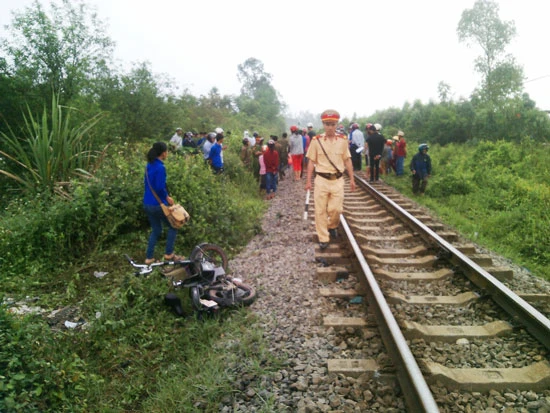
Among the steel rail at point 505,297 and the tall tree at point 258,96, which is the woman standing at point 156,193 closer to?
the steel rail at point 505,297

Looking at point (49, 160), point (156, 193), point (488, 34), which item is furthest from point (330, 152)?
point (488, 34)

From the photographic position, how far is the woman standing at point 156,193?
4883 mm

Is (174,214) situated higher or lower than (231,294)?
higher

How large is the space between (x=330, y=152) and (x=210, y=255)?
2.29m

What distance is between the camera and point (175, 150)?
9.09 m

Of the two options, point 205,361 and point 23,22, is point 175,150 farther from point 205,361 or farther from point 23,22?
point 205,361

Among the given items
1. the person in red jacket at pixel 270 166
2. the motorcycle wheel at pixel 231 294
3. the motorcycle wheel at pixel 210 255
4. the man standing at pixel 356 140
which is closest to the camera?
the motorcycle wheel at pixel 231 294

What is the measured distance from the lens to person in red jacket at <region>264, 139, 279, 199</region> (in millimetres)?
10376

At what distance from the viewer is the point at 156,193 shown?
494 centimetres

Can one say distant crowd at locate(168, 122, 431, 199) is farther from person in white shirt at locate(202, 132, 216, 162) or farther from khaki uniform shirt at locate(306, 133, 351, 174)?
khaki uniform shirt at locate(306, 133, 351, 174)

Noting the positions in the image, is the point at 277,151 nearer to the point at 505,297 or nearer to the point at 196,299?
the point at 196,299

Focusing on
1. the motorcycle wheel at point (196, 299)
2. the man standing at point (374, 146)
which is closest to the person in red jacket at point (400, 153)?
the man standing at point (374, 146)

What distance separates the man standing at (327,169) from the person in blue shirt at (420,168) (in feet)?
17.4

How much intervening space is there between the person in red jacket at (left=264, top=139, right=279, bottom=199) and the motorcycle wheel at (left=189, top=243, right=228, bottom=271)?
5.45 meters
